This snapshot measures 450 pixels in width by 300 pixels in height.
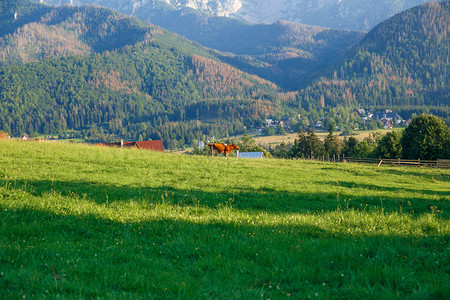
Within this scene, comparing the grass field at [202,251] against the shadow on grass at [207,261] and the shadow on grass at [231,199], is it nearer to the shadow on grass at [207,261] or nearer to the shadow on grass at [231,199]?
the shadow on grass at [207,261]

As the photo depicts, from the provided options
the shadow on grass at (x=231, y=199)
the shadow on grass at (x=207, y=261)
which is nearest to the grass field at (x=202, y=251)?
the shadow on grass at (x=207, y=261)

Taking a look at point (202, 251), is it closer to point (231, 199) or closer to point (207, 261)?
point (207, 261)

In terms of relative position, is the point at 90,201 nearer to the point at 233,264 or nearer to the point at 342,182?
the point at 233,264

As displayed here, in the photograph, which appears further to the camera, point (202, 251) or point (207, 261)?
point (202, 251)

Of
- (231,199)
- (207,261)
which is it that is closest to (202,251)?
(207,261)

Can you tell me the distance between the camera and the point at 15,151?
93.3 feet

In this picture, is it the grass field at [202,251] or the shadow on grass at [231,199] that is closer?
the grass field at [202,251]

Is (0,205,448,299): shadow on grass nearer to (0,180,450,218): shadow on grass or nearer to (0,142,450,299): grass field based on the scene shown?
(0,142,450,299): grass field

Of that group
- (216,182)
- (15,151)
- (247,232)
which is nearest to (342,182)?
(216,182)

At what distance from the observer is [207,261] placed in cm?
709

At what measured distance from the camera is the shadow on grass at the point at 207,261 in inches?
228

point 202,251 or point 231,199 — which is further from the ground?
point 202,251

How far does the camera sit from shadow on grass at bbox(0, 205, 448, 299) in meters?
5.79

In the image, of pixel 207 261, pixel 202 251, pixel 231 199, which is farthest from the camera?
pixel 231 199
